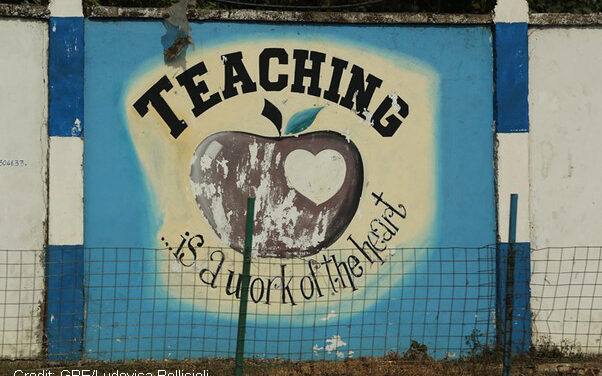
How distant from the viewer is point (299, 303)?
927 cm

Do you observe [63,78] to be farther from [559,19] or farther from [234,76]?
[559,19]

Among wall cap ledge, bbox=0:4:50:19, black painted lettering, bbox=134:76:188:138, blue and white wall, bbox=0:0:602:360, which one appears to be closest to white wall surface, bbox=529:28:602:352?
blue and white wall, bbox=0:0:602:360

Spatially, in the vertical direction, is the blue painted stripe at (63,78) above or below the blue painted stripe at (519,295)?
above

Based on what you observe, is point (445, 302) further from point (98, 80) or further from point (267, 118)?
point (98, 80)

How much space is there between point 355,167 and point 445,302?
1.54 metres

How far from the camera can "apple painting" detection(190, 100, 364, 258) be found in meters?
9.19

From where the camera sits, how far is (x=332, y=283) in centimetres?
931

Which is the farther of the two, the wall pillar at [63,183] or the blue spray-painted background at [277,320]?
the blue spray-painted background at [277,320]

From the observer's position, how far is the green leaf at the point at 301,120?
30.4 ft

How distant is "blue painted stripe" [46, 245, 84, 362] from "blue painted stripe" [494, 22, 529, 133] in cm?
419

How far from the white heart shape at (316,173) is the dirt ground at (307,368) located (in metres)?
1.57

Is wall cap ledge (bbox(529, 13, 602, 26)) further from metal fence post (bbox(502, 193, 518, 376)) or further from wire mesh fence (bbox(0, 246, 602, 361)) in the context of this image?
wire mesh fence (bbox(0, 246, 602, 361))

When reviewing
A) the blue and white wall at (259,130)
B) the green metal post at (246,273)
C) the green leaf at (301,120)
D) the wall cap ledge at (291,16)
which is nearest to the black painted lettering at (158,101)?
the blue and white wall at (259,130)

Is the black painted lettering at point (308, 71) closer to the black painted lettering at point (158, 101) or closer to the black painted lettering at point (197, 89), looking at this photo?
the black painted lettering at point (197, 89)
